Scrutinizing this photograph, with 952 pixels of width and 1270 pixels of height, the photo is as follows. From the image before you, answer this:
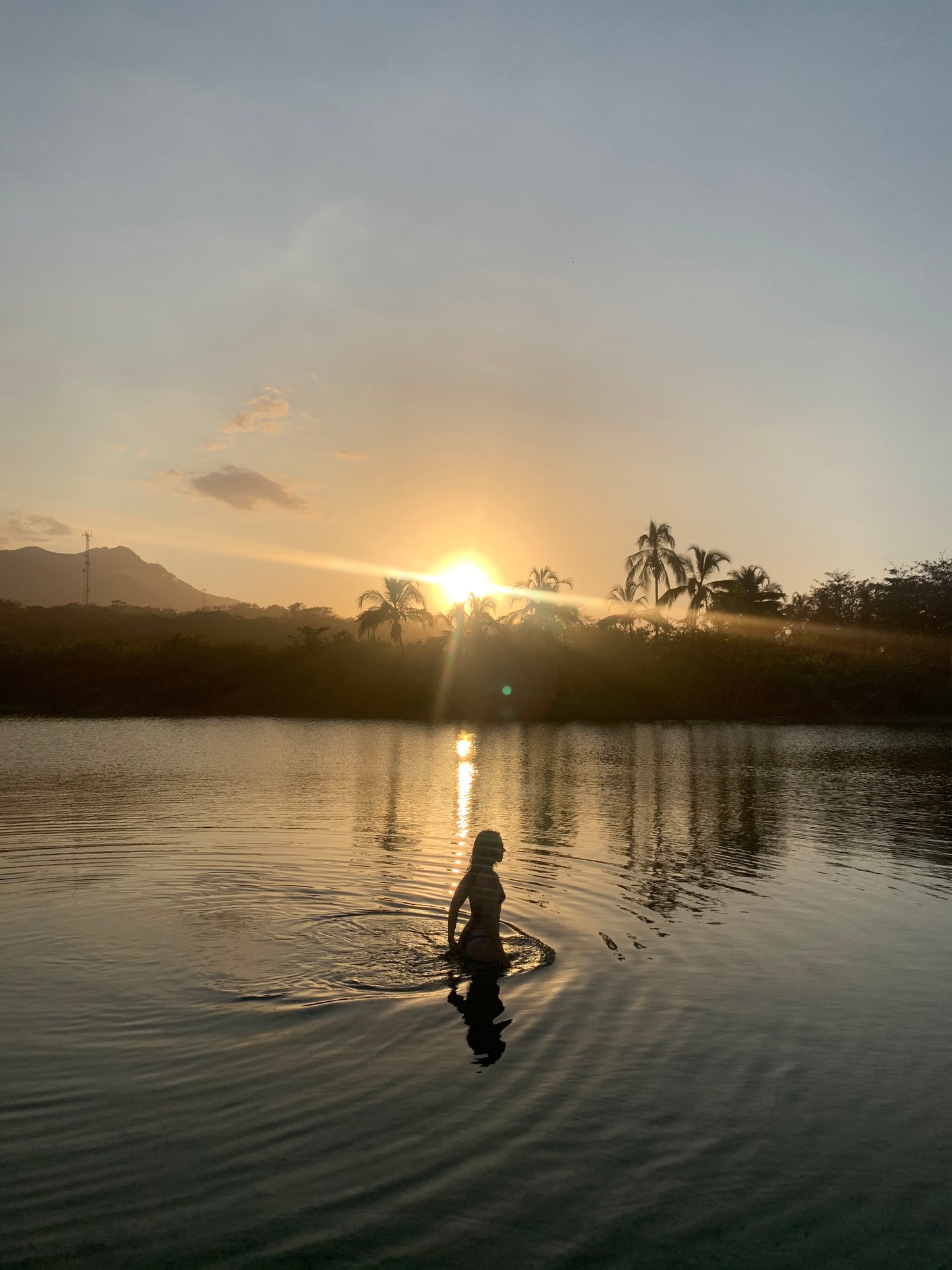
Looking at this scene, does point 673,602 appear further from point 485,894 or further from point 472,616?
point 485,894

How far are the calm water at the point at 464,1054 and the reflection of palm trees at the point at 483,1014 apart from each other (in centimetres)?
3

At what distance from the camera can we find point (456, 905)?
994cm

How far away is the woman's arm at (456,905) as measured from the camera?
9.88m

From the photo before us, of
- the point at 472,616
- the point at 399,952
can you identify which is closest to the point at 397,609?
the point at 472,616

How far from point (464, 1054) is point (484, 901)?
89.1 inches

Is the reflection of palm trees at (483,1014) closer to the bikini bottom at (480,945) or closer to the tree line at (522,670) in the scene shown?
the bikini bottom at (480,945)

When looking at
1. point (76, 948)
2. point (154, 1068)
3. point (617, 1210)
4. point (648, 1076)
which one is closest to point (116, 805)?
point (76, 948)

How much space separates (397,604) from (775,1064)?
60.4 metres

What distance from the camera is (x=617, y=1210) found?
213 inches

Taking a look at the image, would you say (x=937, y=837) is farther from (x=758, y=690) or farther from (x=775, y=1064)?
(x=758, y=690)

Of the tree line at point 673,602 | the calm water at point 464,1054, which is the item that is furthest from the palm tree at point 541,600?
the calm water at point 464,1054

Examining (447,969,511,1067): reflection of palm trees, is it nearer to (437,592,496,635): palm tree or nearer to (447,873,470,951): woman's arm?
(447,873,470,951): woman's arm

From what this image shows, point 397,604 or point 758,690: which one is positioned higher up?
point 397,604

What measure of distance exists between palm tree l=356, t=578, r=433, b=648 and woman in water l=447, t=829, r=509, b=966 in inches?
2239
